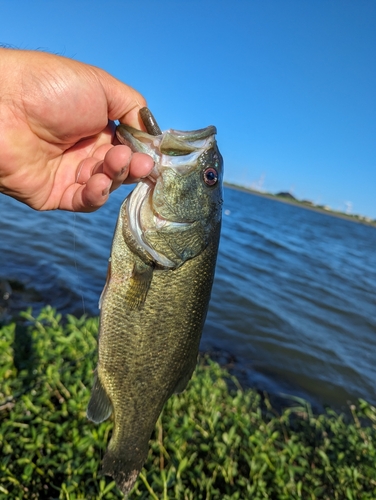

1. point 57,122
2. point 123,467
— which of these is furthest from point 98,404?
point 57,122

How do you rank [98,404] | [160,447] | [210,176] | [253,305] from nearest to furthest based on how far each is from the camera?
[210,176], [98,404], [160,447], [253,305]

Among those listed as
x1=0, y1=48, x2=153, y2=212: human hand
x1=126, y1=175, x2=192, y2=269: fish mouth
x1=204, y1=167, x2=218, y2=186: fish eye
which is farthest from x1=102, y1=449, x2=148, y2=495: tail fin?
x1=204, y1=167, x2=218, y2=186: fish eye

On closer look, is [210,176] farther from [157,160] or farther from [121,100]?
[121,100]

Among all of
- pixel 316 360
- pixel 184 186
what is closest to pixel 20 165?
pixel 184 186

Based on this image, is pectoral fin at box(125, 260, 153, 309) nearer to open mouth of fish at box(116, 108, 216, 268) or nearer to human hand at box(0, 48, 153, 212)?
open mouth of fish at box(116, 108, 216, 268)

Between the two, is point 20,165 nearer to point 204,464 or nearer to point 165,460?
point 165,460

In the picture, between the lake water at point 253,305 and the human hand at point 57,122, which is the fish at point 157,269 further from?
the lake water at point 253,305

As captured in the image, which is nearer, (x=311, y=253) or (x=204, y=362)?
(x=204, y=362)
